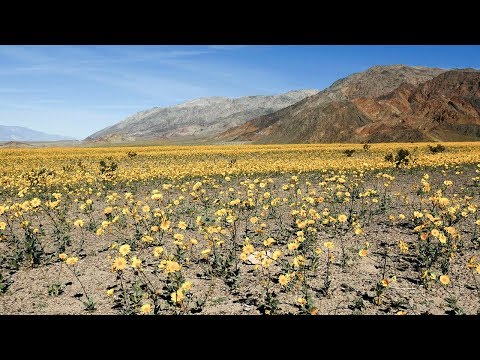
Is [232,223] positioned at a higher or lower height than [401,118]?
lower

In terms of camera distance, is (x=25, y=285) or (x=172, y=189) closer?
(x=25, y=285)

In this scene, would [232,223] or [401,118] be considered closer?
[232,223]

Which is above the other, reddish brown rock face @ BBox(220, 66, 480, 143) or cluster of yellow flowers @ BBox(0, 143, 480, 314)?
reddish brown rock face @ BBox(220, 66, 480, 143)

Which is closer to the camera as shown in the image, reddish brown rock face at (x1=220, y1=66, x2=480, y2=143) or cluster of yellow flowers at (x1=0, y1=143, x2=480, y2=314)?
cluster of yellow flowers at (x1=0, y1=143, x2=480, y2=314)

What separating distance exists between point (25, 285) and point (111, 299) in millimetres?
1930

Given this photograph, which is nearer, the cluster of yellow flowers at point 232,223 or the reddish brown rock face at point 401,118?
the cluster of yellow flowers at point 232,223

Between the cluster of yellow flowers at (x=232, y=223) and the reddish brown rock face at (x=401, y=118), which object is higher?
the reddish brown rock face at (x=401, y=118)
